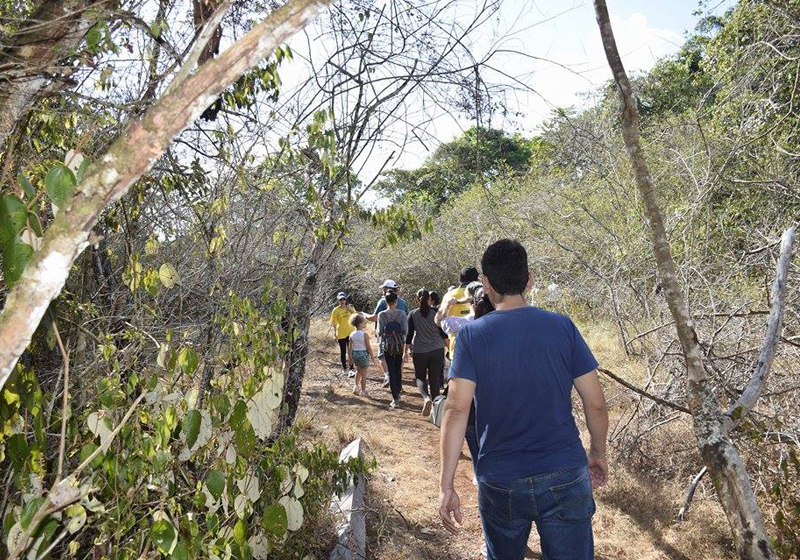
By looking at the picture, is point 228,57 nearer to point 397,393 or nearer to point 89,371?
point 89,371

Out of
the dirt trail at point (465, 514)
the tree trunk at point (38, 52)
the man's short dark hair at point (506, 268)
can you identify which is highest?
the tree trunk at point (38, 52)

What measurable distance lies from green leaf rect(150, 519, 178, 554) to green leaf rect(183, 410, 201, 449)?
0.27 meters

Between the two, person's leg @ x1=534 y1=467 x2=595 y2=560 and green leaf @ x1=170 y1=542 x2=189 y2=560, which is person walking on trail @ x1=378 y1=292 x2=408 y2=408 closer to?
person's leg @ x1=534 y1=467 x2=595 y2=560

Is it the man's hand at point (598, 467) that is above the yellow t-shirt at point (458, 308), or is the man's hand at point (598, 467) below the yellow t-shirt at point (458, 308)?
below

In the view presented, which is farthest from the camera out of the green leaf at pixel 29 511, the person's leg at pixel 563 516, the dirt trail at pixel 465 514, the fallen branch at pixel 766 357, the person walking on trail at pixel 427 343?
the person walking on trail at pixel 427 343

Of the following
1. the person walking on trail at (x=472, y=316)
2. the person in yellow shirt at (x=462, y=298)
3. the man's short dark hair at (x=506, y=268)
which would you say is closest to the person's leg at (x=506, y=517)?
the person walking on trail at (x=472, y=316)

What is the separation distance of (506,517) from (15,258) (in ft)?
6.76

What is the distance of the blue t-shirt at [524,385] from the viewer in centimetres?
256

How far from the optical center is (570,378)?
265 cm

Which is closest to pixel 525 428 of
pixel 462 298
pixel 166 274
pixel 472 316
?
pixel 166 274

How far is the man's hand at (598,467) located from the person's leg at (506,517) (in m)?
0.45

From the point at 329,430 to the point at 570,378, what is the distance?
4.87 m

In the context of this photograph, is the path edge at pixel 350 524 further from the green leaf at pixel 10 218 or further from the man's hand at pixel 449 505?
the green leaf at pixel 10 218

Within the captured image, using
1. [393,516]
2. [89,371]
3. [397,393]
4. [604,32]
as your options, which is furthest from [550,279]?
[89,371]
